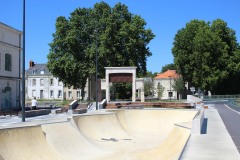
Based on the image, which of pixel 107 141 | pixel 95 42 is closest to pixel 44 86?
pixel 95 42

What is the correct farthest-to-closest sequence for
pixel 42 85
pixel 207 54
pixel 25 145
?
pixel 42 85 < pixel 207 54 < pixel 25 145

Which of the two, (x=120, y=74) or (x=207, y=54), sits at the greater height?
(x=207, y=54)

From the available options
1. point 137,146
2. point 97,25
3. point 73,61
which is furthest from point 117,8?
point 137,146

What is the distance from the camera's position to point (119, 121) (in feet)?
101

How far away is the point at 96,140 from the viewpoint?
76.6ft

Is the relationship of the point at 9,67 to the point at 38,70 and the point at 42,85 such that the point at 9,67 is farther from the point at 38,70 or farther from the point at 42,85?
the point at 38,70

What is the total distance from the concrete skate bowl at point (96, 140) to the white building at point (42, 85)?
69.9 metres

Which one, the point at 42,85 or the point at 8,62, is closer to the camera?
the point at 8,62

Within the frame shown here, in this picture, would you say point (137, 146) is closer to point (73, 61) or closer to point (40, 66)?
point (73, 61)

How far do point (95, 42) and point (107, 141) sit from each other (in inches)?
1462

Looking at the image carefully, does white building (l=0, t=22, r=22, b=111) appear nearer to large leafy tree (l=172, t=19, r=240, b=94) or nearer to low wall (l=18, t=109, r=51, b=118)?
low wall (l=18, t=109, r=51, b=118)

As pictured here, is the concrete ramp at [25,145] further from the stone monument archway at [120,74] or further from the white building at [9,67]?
the stone monument archway at [120,74]

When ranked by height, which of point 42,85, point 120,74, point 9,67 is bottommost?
point 42,85

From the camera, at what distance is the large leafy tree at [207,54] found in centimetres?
6819
